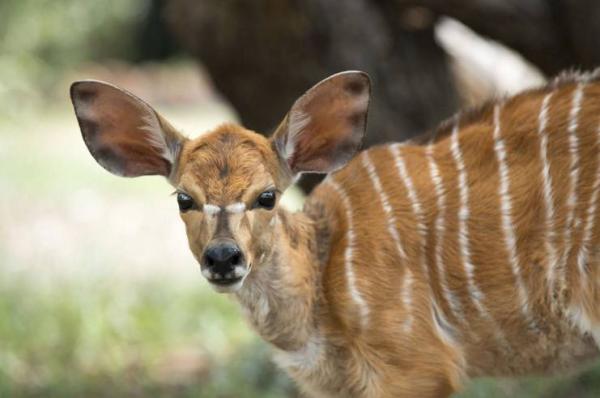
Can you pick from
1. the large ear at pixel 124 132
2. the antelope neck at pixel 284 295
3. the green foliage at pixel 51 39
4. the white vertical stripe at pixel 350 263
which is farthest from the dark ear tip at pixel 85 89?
the green foliage at pixel 51 39

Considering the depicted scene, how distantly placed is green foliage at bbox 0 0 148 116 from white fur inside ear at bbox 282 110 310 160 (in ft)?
38.1

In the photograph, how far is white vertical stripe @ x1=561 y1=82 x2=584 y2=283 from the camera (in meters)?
4.01

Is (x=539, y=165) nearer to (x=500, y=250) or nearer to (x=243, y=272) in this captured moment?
(x=500, y=250)

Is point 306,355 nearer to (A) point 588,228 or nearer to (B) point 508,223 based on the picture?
(B) point 508,223

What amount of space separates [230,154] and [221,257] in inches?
17.4

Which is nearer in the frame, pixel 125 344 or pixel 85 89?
pixel 85 89

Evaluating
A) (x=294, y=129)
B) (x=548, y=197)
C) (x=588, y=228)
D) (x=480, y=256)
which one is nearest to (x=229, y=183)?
(x=294, y=129)

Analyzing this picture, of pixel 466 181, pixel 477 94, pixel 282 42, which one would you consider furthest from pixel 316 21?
pixel 466 181

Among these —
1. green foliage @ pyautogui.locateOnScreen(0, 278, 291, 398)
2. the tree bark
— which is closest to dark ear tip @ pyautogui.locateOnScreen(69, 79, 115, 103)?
the tree bark

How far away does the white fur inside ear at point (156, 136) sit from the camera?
13.6 feet

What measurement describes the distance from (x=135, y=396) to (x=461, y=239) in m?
2.29

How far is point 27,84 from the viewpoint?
1634 centimetres

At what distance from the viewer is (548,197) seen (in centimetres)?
407

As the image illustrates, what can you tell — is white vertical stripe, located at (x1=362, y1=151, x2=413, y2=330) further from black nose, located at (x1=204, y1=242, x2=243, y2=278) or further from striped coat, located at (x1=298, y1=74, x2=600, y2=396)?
black nose, located at (x1=204, y1=242, x2=243, y2=278)
